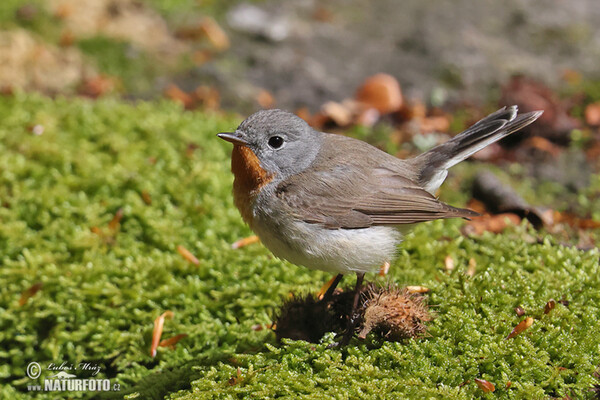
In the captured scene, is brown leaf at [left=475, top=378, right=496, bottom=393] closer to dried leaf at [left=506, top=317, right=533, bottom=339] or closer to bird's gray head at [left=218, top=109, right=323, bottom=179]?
dried leaf at [left=506, top=317, right=533, bottom=339]

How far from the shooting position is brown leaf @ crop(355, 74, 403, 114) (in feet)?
23.9

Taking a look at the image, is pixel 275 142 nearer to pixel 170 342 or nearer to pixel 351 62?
pixel 170 342

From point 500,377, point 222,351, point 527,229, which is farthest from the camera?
point 527,229

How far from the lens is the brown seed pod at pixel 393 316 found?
10.4ft

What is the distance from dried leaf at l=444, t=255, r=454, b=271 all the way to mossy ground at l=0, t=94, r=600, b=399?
54 millimetres

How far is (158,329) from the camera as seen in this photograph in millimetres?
4191

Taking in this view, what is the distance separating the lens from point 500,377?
→ 307 cm

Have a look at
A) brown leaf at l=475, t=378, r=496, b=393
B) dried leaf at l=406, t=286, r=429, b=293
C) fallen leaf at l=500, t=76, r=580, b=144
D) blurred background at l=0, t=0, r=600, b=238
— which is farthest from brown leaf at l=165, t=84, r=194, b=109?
brown leaf at l=475, t=378, r=496, b=393

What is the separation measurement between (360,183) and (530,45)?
19.2 feet

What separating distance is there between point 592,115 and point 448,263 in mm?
3646

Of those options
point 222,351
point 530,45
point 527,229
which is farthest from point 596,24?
point 222,351

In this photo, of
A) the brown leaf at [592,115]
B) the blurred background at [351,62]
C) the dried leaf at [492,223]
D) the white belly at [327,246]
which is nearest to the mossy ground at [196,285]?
the dried leaf at [492,223]

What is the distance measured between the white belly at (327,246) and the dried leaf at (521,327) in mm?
827

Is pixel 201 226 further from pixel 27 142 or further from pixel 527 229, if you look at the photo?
pixel 527 229
